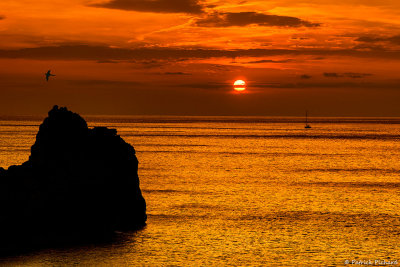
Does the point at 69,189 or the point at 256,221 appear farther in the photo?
the point at 256,221

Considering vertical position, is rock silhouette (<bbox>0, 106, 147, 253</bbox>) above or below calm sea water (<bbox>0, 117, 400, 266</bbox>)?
above

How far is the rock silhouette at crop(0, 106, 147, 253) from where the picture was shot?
4028 cm

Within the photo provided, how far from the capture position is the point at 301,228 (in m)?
47.6

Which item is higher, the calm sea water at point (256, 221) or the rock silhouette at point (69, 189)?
the rock silhouette at point (69, 189)

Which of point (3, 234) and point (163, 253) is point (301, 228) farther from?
point (3, 234)

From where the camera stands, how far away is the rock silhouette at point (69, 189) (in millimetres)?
40281

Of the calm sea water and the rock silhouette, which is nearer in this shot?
the calm sea water

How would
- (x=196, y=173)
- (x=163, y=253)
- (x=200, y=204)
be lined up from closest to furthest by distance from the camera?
(x=163, y=253), (x=200, y=204), (x=196, y=173)

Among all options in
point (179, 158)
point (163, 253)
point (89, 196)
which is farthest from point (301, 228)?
point (179, 158)

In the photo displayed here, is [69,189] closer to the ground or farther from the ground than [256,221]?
farther from the ground

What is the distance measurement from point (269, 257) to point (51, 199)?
1560 centimetres

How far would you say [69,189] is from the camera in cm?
4294

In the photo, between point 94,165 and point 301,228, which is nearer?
point 94,165

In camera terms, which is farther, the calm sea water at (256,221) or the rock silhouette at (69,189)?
the rock silhouette at (69,189)
